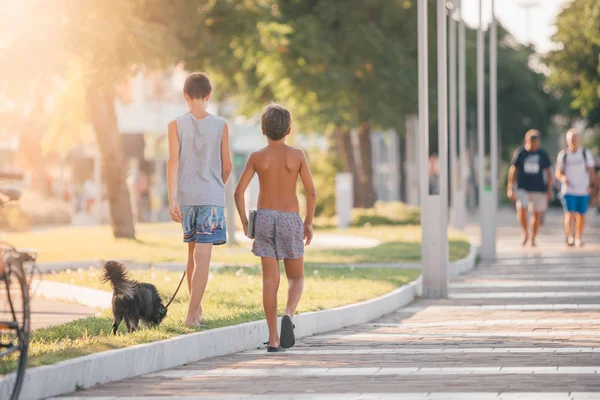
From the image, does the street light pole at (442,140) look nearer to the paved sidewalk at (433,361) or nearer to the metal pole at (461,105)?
the paved sidewalk at (433,361)

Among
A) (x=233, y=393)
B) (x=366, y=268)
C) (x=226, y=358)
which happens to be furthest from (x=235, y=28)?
(x=233, y=393)

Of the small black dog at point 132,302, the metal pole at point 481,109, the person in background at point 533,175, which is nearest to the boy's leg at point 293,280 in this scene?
the small black dog at point 132,302

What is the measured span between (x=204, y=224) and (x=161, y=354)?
125cm

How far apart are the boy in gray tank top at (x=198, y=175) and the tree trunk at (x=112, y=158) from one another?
1455cm

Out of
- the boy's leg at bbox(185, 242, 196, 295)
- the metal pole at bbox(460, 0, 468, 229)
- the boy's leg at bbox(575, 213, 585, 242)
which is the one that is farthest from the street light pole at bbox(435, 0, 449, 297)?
the metal pole at bbox(460, 0, 468, 229)

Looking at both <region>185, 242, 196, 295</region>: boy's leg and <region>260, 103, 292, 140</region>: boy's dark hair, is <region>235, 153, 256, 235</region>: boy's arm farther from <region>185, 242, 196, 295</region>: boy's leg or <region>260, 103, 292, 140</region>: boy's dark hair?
<region>185, 242, 196, 295</region>: boy's leg

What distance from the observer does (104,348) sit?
9.12m

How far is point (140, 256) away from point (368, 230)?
1160 cm

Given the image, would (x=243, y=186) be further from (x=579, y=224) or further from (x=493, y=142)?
(x=579, y=224)

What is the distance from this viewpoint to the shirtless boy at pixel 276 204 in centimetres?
1002

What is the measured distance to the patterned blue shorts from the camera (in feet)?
33.9

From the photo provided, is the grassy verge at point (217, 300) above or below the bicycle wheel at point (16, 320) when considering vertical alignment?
below

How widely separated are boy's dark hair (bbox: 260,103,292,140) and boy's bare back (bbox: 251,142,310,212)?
0.31 feet

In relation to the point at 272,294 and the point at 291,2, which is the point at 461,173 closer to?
the point at 291,2
